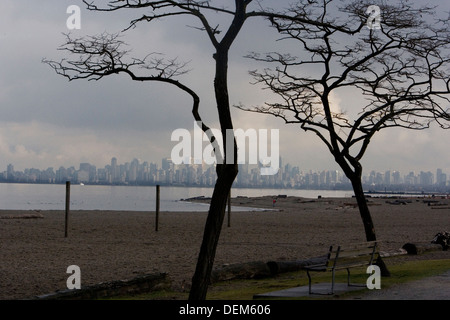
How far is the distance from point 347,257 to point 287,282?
6.74 ft

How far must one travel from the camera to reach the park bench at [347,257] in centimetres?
983

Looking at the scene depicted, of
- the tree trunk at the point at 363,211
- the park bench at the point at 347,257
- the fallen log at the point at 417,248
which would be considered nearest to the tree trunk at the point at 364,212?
the tree trunk at the point at 363,211

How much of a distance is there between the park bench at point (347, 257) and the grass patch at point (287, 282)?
1.45 ft

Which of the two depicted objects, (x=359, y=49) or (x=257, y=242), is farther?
(x=257, y=242)

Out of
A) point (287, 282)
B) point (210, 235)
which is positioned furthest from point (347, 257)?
point (210, 235)

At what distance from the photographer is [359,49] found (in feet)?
43.5

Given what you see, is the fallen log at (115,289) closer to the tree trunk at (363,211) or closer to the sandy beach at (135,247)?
the sandy beach at (135,247)

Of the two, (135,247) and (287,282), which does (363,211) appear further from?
(135,247)

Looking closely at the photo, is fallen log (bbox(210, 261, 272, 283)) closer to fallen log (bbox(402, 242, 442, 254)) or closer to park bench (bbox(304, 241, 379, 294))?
park bench (bbox(304, 241, 379, 294))

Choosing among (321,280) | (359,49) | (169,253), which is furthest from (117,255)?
(359,49)

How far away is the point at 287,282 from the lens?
12.1 meters

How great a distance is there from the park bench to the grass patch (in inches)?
17.5
